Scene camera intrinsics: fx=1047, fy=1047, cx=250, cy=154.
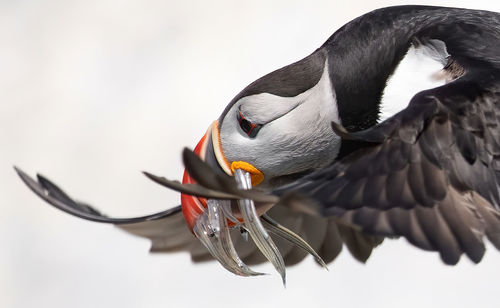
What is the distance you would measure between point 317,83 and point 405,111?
0.53 m

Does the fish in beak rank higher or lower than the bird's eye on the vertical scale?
lower

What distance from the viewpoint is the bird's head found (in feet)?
8.58

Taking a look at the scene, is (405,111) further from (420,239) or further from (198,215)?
(198,215)

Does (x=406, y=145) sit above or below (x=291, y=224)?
above

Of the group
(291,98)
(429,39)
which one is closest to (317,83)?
(291,98)

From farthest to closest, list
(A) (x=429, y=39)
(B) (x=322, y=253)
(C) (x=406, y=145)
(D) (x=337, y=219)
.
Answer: (B) (x=322, y=253)
(A) (x=429, y=39)
(C) (x=406, y=145)
(D) (x=337, y=219)

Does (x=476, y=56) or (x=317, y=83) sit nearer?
(x=476, y=56)

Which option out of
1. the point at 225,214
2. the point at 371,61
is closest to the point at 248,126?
the point at 225,214

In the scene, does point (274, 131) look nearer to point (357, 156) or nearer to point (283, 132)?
point (283, 132)

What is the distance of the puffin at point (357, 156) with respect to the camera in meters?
2.13

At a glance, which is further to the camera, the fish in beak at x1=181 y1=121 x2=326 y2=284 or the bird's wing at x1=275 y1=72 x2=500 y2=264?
the fish in beak at x1=181 y1=121 x2=326 y2=284

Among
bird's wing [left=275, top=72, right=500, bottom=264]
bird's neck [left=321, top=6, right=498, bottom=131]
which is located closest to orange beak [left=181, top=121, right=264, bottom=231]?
bird's neck [left=321, top=6, right=498, bottom=131]

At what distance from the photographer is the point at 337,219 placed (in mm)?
2062

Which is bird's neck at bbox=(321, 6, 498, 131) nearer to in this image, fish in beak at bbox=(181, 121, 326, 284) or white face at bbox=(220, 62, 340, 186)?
white face at bbox=(220, 62, 340, 186)
